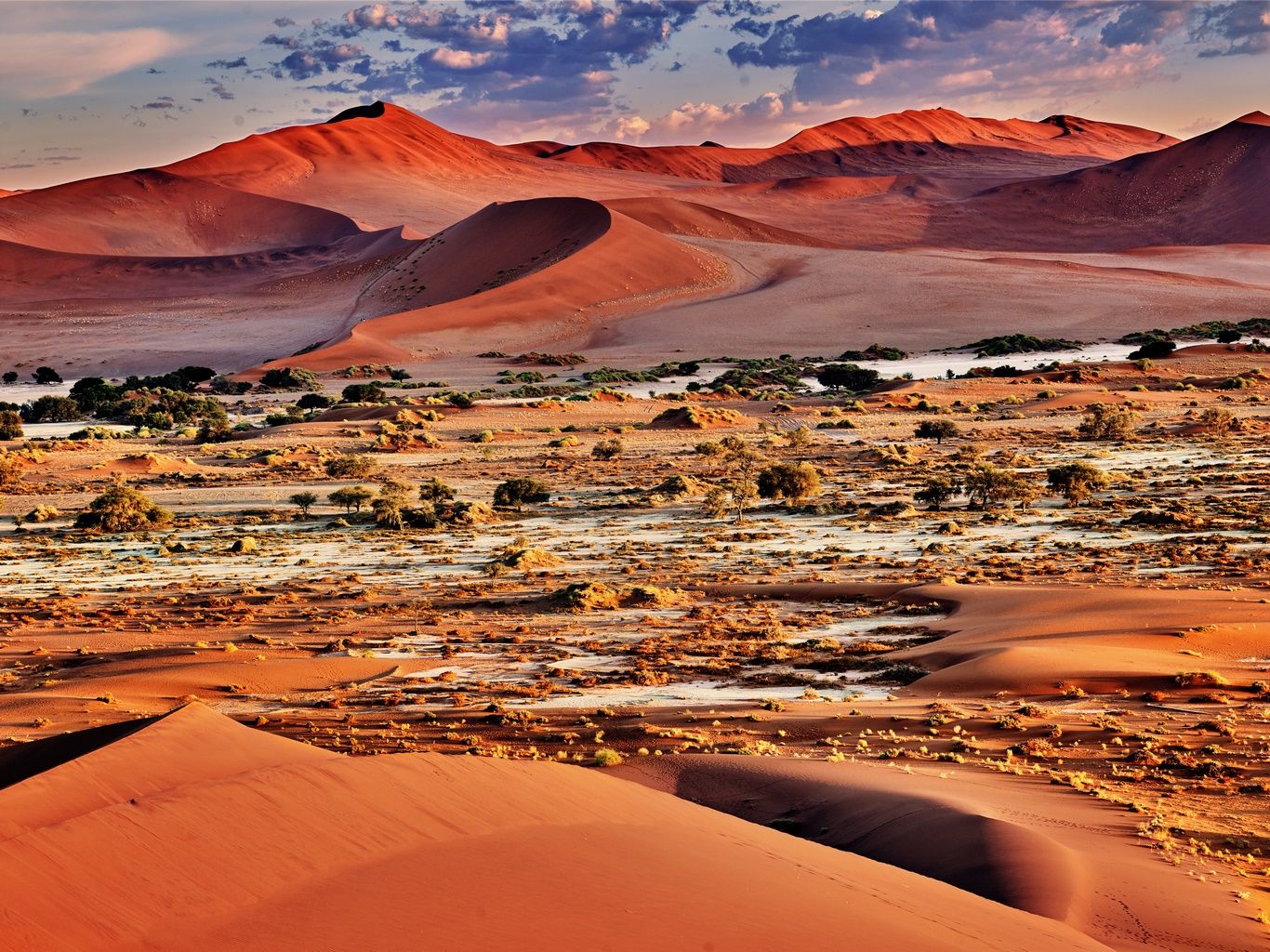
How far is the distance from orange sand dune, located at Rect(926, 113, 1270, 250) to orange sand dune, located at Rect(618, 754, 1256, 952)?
514 feet

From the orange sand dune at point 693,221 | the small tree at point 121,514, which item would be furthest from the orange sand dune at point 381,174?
the small tree at point 121,514

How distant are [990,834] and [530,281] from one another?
85978 mm

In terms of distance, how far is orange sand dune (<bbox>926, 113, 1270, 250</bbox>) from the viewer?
523 ft

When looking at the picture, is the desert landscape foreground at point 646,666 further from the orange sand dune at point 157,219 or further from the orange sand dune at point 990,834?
the orange sand dune at point 157,219

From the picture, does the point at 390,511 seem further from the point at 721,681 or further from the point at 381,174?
the point at 381,174

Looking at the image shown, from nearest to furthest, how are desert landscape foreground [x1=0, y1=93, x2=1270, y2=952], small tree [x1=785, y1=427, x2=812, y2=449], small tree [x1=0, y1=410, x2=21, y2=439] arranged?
desert landscape foreground [x1=0, y1=93, x2=1270, y2=952], small tree [x1=785, y1=427, x2=812, y2=449], small tree [x1=0, y1=410, x2=21, y2=439]

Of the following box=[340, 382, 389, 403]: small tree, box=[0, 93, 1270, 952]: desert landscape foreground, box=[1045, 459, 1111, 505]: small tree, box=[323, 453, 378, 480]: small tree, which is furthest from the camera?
box=[340, 382, 389, 403]: small tree

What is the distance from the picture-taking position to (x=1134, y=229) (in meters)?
161

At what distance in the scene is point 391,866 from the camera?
20.6 ft

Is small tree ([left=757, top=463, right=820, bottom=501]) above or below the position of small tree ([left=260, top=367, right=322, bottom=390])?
below

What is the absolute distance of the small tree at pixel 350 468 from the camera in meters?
32.2

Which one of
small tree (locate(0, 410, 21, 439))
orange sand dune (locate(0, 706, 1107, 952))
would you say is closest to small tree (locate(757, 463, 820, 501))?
orange sand dune (locate(0, 706, 1107, 952))

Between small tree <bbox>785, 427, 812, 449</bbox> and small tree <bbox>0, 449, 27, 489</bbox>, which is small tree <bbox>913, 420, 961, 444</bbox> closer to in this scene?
small tree <bbox>785, 427, 812, 449</bbox>

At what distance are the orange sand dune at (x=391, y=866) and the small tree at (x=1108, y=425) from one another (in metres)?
31.9
